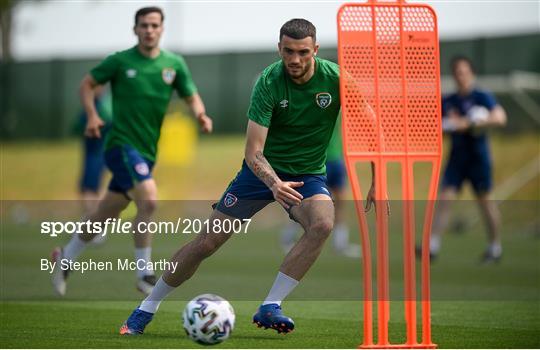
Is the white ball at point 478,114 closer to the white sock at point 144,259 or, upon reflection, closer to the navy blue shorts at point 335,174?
the navy blue shorts at point 335,174

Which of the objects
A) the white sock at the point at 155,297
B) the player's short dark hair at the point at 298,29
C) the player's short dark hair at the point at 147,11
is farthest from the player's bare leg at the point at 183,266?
the player's short dark hair at the point at 147,11

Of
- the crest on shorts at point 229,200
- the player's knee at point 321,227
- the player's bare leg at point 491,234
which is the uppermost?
the crest on shorts at point 229,200

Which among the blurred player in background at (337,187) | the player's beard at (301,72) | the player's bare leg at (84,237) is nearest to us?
the player's beard at (301,72)

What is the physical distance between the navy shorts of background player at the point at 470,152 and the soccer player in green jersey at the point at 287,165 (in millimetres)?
→ 7010

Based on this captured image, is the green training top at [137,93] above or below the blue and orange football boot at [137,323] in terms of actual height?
above

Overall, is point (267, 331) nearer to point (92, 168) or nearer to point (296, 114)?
point (296, 114)

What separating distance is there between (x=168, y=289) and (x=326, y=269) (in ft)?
19.1

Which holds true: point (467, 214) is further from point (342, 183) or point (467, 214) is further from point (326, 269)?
point (326, 269)

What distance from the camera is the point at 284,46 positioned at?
7719 mm

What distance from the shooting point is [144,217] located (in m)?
11.1

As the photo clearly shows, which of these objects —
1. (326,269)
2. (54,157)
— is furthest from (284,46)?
(54,157)

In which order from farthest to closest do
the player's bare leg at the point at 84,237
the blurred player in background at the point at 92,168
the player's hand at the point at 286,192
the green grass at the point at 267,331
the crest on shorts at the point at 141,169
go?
the blurred player in background at the point at 92,168 → the crest on shorts at the point at 141,169 → the player's bare leg at the point at 84,237 → the green grass at the point at 267,331 → the player's hand at the point at 286,192

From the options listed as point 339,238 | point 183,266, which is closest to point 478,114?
point 339,238

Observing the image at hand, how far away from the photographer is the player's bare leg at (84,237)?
1096cm
